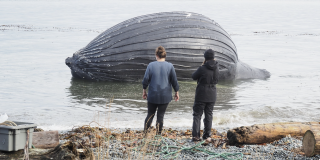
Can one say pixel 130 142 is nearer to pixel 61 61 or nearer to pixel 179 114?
pixel 179 114

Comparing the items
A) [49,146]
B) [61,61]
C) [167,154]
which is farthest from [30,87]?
[167,154]

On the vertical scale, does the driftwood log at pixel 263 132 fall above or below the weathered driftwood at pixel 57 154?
above

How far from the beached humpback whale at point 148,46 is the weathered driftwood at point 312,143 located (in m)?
5.39

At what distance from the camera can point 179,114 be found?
8.93 m

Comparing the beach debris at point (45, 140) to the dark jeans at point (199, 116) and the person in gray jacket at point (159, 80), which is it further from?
the dark jeans at point (199, 116)

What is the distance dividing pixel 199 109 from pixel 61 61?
31.7 feet

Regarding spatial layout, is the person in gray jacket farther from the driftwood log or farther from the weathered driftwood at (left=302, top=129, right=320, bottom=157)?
the weathered driftwood at (left=302, top=129, right=320, bottom=157)

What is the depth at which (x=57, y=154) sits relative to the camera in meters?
4.46

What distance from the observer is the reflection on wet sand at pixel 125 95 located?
9414 millimetres

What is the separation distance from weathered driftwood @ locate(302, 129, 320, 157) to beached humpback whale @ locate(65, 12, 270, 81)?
212 inches

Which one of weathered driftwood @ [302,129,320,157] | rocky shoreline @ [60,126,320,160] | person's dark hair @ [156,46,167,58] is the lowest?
rocky shoreline @ [60,126,320,160]

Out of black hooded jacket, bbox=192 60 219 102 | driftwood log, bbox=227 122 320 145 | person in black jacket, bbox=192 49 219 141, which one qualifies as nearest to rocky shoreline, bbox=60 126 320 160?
driftwood log, bbox=227 122 320 145

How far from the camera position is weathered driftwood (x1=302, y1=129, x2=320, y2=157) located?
16.9 feet

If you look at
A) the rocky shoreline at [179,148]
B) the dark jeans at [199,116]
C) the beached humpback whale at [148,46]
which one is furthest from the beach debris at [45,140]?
the beached humpback whale at [148,46]
